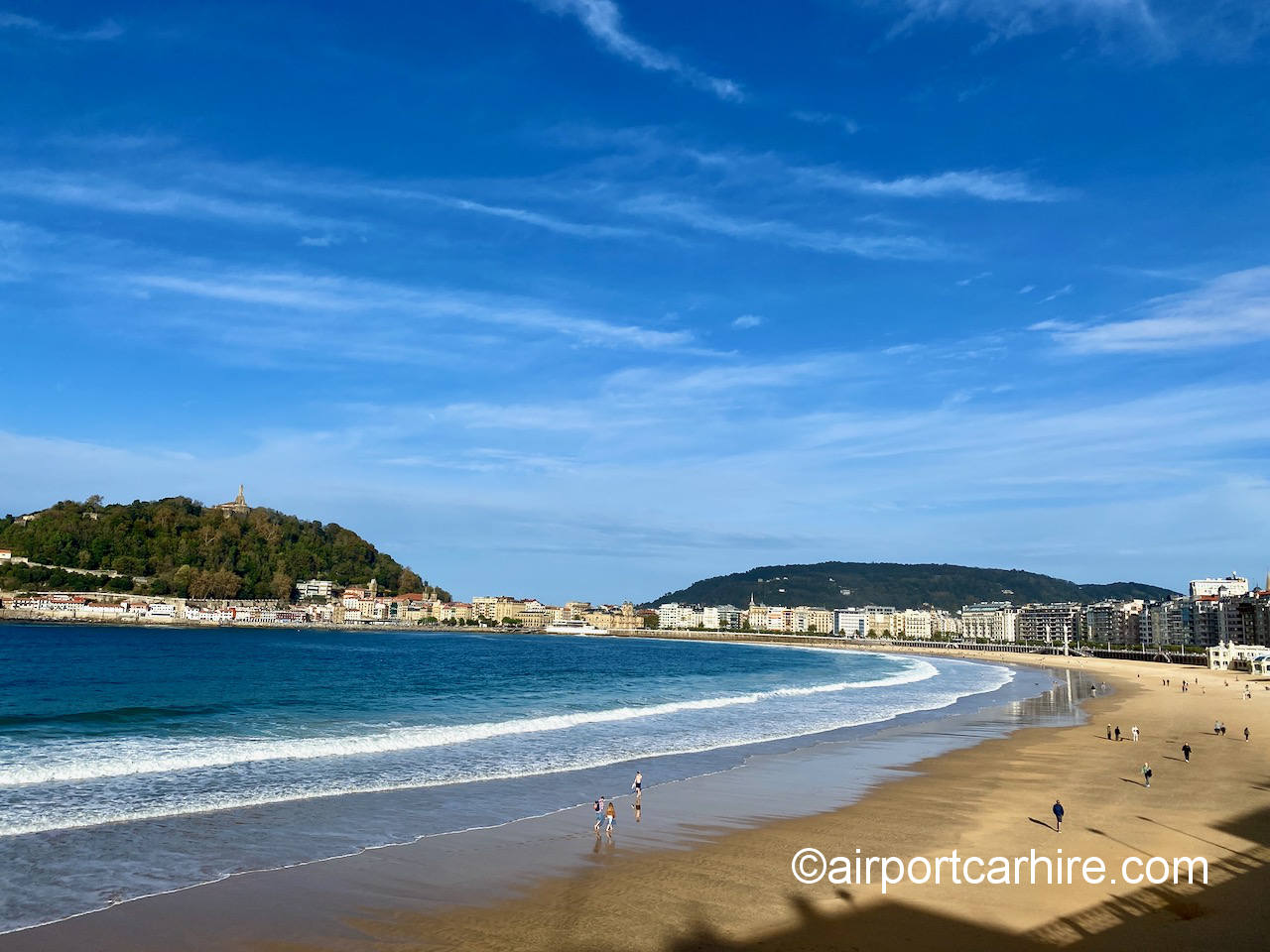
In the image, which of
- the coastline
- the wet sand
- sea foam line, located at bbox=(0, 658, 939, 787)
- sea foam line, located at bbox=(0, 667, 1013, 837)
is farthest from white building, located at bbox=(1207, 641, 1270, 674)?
the wet sand

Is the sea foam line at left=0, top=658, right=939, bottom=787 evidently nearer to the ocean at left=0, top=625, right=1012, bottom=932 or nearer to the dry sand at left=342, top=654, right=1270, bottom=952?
the ocean at left=0, top=625, right=1012, bottom=932

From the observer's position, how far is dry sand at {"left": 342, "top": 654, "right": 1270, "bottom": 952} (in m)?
11.3

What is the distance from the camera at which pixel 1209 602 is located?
145 meters

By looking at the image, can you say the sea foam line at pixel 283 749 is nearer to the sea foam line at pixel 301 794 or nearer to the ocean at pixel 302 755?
the ocean at pixel 302 755

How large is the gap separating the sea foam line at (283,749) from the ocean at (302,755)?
0.37 feet

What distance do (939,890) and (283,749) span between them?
65.4ft

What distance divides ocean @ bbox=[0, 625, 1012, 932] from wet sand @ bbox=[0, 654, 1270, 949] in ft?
4.90

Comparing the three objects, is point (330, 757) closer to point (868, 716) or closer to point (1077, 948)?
point (1077, 948)

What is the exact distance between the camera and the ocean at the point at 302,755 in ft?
48.7

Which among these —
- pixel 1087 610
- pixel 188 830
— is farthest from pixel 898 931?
pixel 1087 610

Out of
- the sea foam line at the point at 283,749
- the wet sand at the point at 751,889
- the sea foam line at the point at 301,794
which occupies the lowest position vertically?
the sea foam line at the point at 283,749

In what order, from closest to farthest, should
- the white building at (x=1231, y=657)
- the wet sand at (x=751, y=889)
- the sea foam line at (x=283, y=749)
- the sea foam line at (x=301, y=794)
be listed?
the wet sand at (x=751, y=889), the sea foam line at (x=301, y=794), the sea foam line at (x=283, y=749), the white building at (x=1231, y=657)

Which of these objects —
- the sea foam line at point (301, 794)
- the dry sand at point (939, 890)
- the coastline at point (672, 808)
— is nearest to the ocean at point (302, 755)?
the sea foam line at point (301, 794)

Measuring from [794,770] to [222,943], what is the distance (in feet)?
56.9
